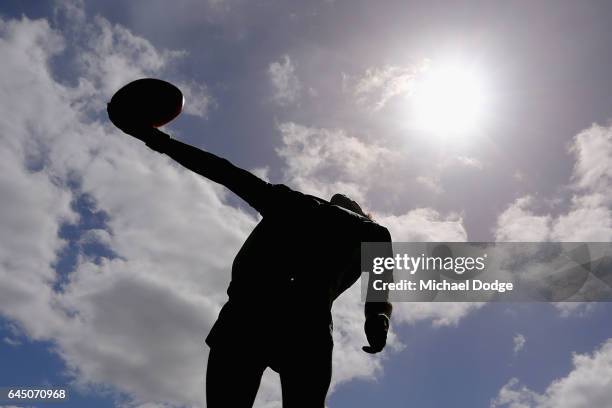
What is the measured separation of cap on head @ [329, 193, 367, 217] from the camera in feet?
19.7

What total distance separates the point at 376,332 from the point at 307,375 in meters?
0.84

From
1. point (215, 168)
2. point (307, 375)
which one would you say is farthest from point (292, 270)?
point (215, 168)

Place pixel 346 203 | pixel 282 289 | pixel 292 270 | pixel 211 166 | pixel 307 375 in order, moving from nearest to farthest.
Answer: pixel 307 375
pixel 211 166
pixel 282 289
pixel 292 270
pixel 346 203

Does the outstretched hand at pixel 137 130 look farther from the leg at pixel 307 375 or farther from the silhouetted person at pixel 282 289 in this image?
the leg at pixel 307 375

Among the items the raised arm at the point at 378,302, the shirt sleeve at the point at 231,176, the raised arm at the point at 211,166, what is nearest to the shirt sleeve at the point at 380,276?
the raised arm at the point at 378,302

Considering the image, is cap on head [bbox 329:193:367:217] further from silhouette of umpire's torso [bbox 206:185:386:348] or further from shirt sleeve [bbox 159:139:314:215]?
shirt sleeve [bbox 159:139:314:215]

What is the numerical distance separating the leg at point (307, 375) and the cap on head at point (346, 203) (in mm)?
1924

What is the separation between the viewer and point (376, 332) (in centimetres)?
480

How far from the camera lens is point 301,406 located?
4250mm

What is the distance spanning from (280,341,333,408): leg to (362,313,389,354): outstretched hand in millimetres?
455

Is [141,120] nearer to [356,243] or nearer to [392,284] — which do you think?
[356,243]

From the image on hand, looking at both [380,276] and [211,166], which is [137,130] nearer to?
[211,166]

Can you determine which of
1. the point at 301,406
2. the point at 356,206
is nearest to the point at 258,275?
the point at 301,406

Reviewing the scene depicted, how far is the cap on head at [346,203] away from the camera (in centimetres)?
601
